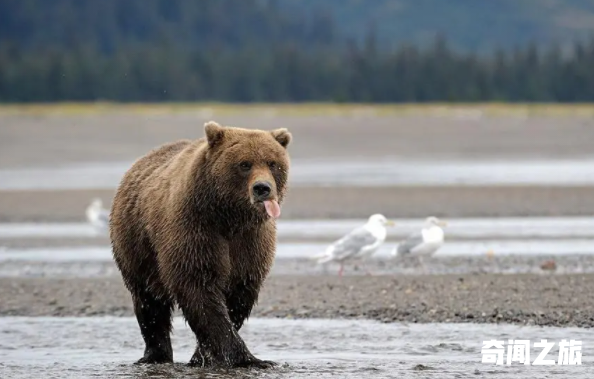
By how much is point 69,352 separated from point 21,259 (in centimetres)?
553

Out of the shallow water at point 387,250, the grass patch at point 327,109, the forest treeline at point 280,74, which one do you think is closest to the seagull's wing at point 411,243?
the shallow water at point 387,250

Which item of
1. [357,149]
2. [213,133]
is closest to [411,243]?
[213,133]

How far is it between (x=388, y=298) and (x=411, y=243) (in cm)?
231

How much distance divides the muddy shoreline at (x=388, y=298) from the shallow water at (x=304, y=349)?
29 centimetres

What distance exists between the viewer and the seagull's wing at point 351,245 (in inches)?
496

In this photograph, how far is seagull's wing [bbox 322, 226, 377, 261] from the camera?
41.3 feet

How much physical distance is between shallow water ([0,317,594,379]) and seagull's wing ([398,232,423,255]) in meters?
3.09

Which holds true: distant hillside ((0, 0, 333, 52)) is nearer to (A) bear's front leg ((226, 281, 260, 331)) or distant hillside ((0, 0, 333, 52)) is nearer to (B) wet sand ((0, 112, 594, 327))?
(B) wet sand ((0, 112, 594, 327))

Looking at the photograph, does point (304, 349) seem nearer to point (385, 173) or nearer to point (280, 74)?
point (385, 173)

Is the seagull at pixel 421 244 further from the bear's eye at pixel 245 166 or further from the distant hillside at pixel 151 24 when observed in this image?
the distant hillside at pixel 151 24

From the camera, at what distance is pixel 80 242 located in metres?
15.8

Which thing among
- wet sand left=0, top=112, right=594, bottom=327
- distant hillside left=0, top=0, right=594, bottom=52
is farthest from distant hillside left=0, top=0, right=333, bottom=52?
wet sand left=0, top=112, right=594, bottom=327

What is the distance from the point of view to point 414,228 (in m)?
16.5

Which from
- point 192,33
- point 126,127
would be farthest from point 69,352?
point 192,33
